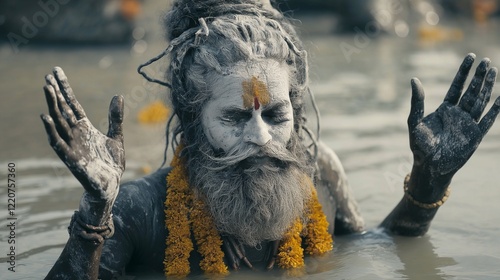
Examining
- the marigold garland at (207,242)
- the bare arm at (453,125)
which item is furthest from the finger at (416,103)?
the marigold garland at (207,242)

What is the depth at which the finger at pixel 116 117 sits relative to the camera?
3.55 meters

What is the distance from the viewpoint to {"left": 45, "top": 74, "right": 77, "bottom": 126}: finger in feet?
11.0

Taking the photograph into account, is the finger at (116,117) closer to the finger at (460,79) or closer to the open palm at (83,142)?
the open palm at (83,142)

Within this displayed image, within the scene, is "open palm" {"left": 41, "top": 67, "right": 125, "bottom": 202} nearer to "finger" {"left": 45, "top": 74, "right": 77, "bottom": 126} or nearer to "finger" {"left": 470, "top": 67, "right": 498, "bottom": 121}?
"finger" {"left": 45, "top": 74, "right": 77, "bottom": 126}

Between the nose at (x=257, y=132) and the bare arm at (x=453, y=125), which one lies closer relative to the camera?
the nose at (x=257, y=132)

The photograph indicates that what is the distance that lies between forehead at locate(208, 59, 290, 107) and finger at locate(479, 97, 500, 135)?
959 mm

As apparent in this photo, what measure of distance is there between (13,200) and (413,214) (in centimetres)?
247

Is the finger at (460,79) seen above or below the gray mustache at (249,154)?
above

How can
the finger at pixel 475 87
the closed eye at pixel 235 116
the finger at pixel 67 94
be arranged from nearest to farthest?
the finger at pixel 67 94, the closed eye at pixel 235 116, the finger at pixel 475 87

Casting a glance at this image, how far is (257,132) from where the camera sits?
3.91 meters

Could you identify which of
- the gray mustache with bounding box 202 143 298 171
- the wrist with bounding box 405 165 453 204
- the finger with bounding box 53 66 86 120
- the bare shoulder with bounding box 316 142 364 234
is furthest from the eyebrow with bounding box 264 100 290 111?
the finger with bounding box 53 66 86 120

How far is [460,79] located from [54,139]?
6.52 ft

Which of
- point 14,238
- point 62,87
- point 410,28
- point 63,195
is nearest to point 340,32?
point 410,28

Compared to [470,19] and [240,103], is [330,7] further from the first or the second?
[240,103]
